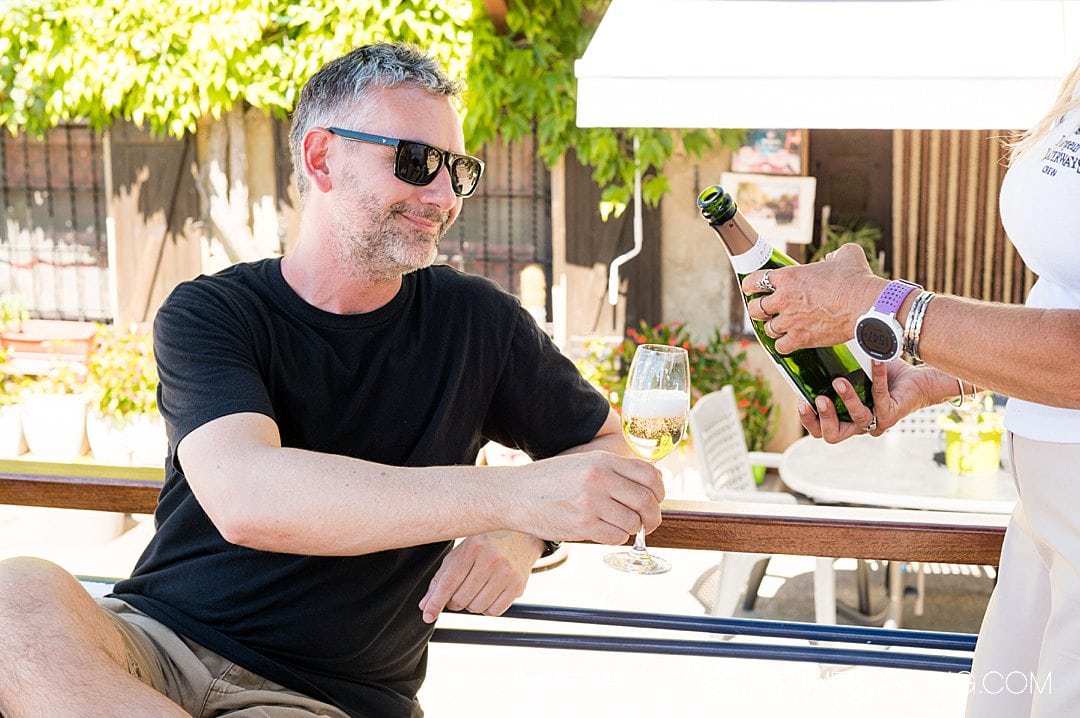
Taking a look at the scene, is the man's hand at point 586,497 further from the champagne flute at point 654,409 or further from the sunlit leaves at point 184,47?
the sunlit leaves at point 184,47

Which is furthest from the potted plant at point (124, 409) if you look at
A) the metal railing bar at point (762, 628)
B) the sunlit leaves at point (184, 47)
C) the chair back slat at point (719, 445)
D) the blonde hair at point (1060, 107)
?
the blonde hair at point (1060, 107)

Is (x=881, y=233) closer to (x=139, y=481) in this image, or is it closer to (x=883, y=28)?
(x=883, y=28)

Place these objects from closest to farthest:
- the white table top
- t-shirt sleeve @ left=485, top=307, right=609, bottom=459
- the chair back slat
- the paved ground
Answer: t-shirt sleeve @ left=485, top=307, right=609, bottom=459 < the paved ground < the white table top < the chair back slat

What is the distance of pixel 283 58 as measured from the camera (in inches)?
285

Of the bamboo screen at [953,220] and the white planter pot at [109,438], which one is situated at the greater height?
the bamboo screen at [953,220]

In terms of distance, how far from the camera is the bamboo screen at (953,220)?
7.20 m

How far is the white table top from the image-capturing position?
4.06 metres

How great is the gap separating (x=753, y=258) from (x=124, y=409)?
5923 millimetres

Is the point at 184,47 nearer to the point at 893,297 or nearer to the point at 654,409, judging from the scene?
the point at 654,409

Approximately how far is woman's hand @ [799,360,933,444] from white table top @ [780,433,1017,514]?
2.29 metres

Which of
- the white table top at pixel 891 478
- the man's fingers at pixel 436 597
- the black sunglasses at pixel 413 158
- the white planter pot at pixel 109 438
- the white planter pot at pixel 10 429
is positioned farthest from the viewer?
the white planter pot at pixel 10 429

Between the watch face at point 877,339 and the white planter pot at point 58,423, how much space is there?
21.6ft

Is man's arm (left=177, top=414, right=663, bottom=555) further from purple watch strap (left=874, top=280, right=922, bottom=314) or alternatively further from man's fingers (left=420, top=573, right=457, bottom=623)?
purple watch strap (left=874, top=280, right=922, bottom=314)

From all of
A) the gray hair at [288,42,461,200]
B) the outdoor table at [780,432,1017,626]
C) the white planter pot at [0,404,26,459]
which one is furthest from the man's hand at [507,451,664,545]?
the white planter pot at [0,404,26,459]
